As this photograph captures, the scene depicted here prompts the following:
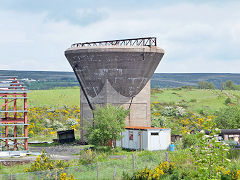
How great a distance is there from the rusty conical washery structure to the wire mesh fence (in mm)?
14699

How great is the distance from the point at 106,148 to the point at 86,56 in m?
11.0

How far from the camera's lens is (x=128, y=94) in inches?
1823

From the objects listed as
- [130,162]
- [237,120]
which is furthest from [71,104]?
[130,162]

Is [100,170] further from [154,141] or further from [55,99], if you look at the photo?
[55,99]

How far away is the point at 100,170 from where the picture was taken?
2869 centimetres

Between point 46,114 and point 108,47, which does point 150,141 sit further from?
point 46,114

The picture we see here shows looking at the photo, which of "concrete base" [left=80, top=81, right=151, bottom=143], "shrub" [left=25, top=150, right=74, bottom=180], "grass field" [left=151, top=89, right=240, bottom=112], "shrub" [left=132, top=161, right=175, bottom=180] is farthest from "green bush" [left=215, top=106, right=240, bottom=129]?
"grass field" [left=151, top=89, right=240, bottom=112]

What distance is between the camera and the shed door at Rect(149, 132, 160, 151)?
3984cm

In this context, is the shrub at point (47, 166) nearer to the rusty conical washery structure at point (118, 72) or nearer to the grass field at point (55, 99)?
the rusty conical washery structure at point (118, 72)

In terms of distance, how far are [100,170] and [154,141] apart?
12.1 meters

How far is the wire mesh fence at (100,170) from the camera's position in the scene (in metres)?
26.0

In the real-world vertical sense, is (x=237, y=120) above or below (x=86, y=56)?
below

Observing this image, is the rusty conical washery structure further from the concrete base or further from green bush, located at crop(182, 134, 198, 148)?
green bush, located at crop(182, 134, 198, 148)

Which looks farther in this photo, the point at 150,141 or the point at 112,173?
the point at 150,141
